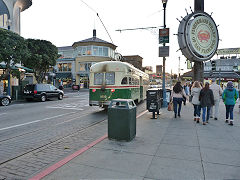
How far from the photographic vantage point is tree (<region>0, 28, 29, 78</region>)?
14970 mm

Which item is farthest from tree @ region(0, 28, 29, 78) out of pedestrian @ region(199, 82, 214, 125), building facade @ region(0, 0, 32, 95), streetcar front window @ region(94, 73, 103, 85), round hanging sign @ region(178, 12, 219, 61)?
pedestrian @ region(199, 82, 214, 125)

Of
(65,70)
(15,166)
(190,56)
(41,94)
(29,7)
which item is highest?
(29,7)

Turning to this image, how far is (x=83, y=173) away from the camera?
11.1 ft

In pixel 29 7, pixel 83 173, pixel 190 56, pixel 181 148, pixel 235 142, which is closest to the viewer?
pixel 83 173

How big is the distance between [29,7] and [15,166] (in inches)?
1187

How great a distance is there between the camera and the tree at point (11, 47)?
15.0 m

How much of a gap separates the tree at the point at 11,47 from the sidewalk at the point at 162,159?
1433 centimetres

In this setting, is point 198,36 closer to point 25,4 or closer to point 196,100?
point 196,100

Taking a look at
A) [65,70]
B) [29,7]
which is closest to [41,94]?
[29,7]

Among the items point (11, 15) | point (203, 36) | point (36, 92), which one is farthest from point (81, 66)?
point (203, 36)

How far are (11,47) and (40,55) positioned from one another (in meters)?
5.22

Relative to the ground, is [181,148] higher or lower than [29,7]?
lower

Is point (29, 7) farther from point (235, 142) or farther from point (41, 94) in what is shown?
point (235, 142)

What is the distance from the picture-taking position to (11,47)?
1557 cm
